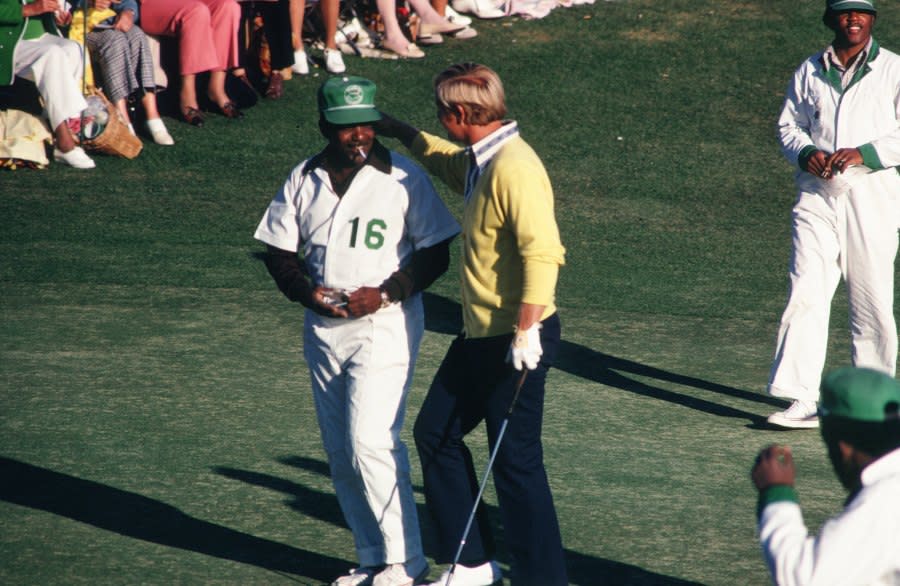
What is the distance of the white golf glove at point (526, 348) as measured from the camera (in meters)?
4.70

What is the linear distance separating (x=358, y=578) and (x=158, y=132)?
25.9 ft

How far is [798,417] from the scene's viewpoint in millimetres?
7223

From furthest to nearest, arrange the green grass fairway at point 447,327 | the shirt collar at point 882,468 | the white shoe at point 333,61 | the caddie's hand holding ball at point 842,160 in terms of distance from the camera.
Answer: the white shoe at point 333,61 < the caddie's hand holding ball at point 842,160 < the green grass fairway at point 447,327 < the shirt collar at point 882,468

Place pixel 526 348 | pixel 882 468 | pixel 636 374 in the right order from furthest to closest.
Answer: pixel 636 374 → pixel 526 348 → pixel 882 468

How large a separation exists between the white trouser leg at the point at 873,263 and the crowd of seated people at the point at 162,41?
6.76 meters

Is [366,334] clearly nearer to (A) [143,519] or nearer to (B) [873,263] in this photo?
(A) [143,519]

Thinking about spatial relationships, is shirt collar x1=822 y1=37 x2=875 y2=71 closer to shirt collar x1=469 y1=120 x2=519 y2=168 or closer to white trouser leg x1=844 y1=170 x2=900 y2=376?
white trouser leg x1=844 y1=170 x2=900 y2=376

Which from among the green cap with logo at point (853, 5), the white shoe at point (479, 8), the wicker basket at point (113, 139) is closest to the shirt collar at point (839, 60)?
the green cap with logo at point (853, 5)

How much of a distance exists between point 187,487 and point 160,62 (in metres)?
7.37

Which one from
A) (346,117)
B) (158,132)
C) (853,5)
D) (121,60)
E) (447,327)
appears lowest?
(447,327)

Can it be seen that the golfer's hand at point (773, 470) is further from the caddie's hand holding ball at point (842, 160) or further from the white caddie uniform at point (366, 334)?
the caddie's hand holding ball at point (842, 160)

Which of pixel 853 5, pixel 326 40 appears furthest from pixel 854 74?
pixel 326 40

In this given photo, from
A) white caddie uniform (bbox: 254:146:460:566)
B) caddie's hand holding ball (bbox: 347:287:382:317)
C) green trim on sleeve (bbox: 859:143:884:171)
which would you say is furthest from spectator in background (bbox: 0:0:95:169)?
caddie's hand holding ball (bbox: 347:287:382:317)

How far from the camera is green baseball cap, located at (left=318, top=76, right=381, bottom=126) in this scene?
195 inches
